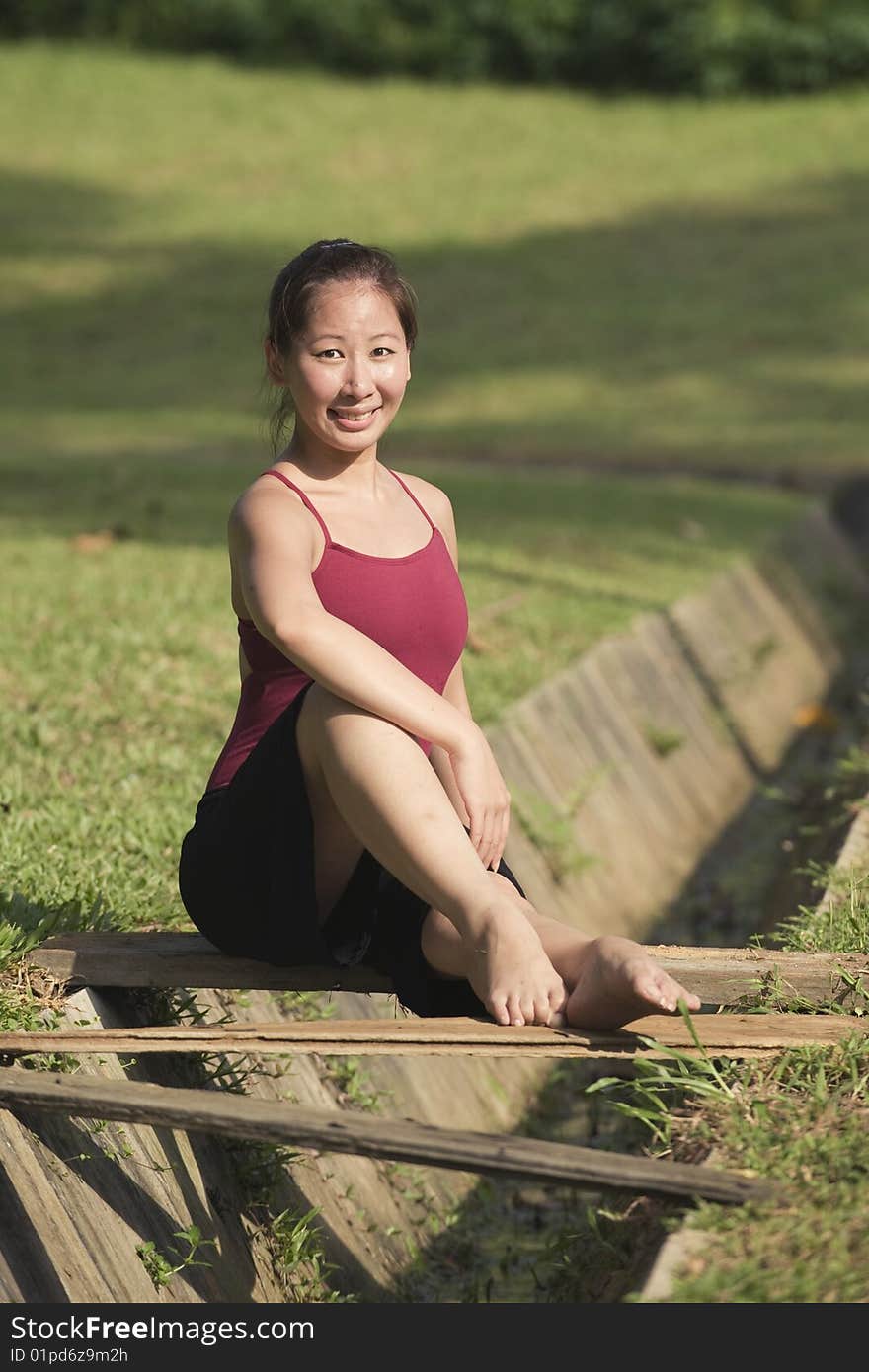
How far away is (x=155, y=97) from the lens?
26500 millimetres

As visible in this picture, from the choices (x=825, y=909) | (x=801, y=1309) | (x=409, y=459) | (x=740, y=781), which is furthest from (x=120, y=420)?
(x=801, y=1309)

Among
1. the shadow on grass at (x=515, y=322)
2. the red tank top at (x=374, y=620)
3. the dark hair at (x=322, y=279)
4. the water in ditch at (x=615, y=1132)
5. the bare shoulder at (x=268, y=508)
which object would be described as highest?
the dark hair at (x=322, y=279)

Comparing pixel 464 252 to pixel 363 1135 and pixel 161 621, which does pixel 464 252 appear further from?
pixel 363 1135

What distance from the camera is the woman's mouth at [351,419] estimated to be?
3158 millimetres

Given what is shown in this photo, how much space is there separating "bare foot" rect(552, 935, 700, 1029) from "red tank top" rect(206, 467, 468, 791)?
0.51m

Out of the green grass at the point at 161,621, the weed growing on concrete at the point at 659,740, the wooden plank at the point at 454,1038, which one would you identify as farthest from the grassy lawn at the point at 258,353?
the wooden plank at the point at 454,1038

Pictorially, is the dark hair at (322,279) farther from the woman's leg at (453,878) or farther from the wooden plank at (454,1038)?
the wooden plank at (454,1038)

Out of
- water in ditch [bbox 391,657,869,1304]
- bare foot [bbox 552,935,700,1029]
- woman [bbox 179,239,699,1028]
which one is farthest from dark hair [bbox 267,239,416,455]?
water in ditch [bbox 391,657,869,1304]

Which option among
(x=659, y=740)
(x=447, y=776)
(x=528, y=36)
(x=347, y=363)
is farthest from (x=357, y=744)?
(x=528, y=36)

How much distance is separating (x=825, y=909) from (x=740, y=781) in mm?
3310

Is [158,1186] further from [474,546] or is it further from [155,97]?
[155,97]

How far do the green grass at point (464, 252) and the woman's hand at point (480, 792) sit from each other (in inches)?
349

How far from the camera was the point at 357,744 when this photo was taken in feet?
9.55

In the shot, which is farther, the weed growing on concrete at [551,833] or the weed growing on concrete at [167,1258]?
the weed growing on concrete at [551,833]
